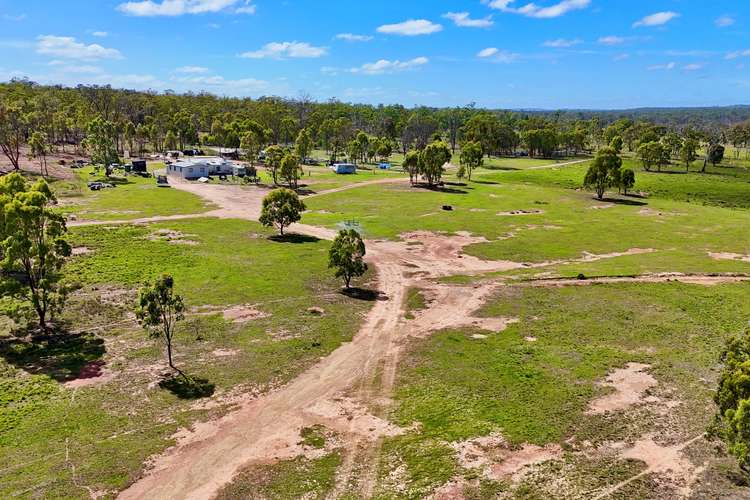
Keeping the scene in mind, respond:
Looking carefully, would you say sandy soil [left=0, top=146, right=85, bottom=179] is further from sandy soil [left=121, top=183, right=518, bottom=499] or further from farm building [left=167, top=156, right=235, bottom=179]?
sandy soil [left=121, top=183, right=518, bottom=499]

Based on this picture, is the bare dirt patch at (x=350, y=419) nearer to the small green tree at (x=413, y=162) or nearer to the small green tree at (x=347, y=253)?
the small green tree at (x=347, y=253)

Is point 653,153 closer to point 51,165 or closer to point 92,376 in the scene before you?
point 92,376

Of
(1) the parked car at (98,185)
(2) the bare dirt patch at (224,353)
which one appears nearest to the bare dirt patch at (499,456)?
(2) the bare dirt patch at (224,353)

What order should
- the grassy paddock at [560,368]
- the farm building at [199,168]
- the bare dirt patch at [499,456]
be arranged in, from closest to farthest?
the bare dirt patch at [499,456]
the grassy paddock at [560,368]
the farm building at [199,168]

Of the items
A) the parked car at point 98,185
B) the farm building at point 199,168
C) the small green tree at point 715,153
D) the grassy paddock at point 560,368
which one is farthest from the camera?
the small green tree at point 715,153

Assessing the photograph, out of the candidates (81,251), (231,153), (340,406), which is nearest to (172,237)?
(81,251)

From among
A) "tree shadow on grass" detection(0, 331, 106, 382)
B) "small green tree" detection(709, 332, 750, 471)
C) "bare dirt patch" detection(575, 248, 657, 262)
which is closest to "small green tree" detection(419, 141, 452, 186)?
"bare dirt patch" detection(575, 248, 657, 262)
